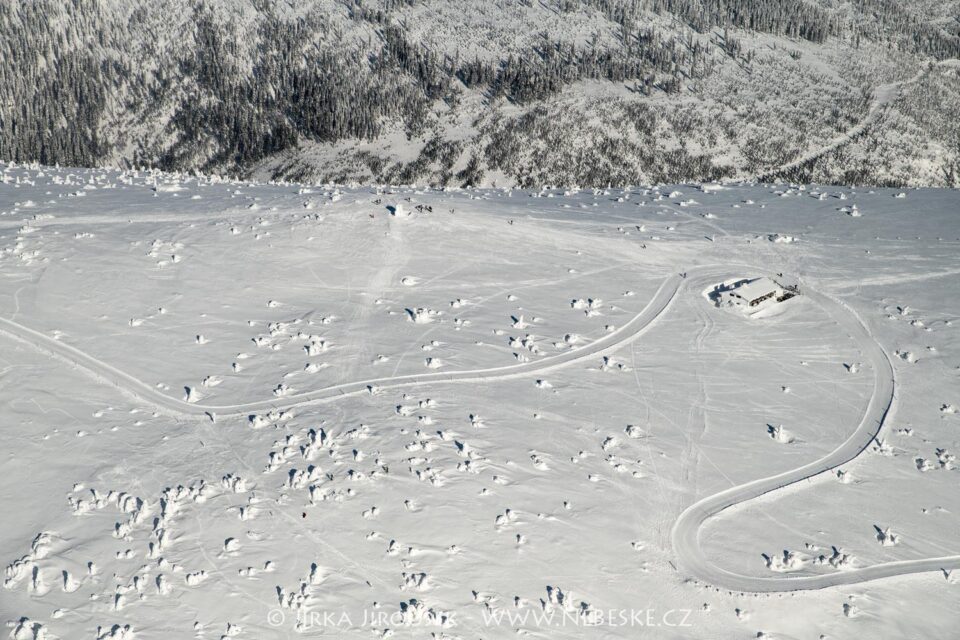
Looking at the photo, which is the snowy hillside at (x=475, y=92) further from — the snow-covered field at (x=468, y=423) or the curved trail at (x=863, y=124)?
the snow-covered field at (x=468, y=423)

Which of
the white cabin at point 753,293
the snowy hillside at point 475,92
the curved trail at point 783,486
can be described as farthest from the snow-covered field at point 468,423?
the snowy hillside at point 475,92

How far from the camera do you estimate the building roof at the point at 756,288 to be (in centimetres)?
2986

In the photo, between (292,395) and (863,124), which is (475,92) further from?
(292,395)

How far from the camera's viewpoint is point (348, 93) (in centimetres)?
14712

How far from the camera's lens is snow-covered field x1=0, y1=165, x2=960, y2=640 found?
16.9 metres

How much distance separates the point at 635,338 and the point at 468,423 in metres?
8.11

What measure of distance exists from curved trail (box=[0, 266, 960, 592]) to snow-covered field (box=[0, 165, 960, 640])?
11 cm

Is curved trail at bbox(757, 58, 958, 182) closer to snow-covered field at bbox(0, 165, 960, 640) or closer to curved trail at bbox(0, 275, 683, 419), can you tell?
snow-covered field at bbox(0, 165, 960, 640)

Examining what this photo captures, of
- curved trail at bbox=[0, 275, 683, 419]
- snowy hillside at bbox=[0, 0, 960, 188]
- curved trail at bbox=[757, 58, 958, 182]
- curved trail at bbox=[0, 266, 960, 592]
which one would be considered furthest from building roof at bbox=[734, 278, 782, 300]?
curved trail at bbox=[757, 58, 958, 182]

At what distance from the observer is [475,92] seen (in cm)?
14950

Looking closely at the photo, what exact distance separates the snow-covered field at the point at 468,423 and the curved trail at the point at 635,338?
0.35 feet

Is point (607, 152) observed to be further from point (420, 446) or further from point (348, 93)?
point (420, 446)

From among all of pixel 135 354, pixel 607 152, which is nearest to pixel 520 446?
pixel 135 354

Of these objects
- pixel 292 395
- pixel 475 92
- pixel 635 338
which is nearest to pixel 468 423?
pixel 292 395
